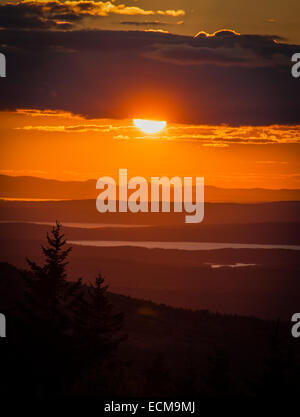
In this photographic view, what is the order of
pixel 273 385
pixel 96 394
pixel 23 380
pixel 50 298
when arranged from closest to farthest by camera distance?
pixel 96 394
pixel 23 380
pixel 273 385
pixel 50 298

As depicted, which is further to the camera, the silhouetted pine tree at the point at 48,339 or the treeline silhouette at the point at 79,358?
Answer: the silhouetted pine tree at the point at 48,339

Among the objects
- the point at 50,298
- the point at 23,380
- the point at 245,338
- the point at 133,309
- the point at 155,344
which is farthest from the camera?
the point at 133,309

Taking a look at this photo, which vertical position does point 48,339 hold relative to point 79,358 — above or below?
above

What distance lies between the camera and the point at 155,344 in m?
75.0

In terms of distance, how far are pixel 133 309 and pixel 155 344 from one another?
23.2 meters

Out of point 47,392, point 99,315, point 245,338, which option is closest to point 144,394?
point 47,392

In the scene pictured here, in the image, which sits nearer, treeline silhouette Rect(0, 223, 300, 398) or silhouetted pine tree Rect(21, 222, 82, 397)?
treeline silhouette Rect(0, 223, 300, 398)

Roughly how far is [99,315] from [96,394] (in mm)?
14098

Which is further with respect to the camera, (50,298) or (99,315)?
(99,315)

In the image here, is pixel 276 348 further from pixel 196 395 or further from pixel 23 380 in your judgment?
pixel 23 380

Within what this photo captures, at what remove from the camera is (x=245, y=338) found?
289ft

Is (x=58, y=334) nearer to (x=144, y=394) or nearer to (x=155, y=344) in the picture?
(x=144, y=394)

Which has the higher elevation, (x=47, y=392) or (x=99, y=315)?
(x=99, y=315)

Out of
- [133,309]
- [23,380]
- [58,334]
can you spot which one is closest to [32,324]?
[58,334]
